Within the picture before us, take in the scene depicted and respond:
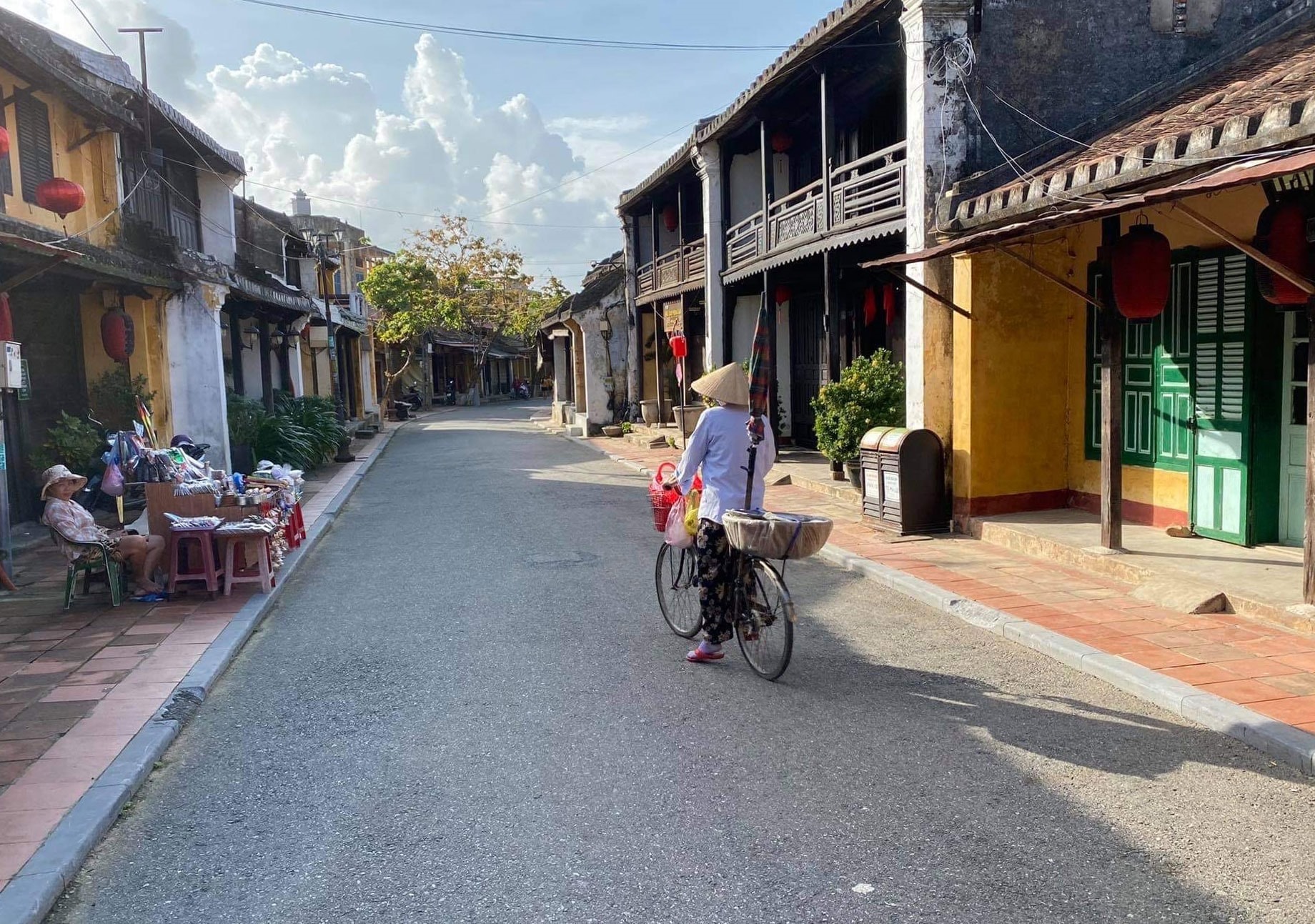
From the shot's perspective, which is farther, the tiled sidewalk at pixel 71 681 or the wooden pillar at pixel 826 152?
the wooden pillar at pixel 826 152

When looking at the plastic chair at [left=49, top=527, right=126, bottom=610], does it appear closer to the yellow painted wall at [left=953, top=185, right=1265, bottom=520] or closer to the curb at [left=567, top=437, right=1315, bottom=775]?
the curb at [left=567, top=437, right=1315, bottom=775]

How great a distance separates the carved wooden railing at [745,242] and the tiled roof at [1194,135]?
7279 millimetres

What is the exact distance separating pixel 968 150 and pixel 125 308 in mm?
11482

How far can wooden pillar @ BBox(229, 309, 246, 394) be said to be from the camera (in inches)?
818

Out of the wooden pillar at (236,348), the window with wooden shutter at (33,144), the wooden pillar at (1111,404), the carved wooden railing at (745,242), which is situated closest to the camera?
the wooden pillar at (1111,404)

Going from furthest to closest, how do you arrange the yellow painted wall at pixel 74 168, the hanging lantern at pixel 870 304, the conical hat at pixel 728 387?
the hanging lantern at pixel 870 304, the yellow painted wall at pixel 74 168, the conical hat at pixel 728 387

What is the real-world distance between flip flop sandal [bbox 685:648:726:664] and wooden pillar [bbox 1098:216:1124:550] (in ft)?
13.0

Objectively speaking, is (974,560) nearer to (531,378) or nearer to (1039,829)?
(1039,829)

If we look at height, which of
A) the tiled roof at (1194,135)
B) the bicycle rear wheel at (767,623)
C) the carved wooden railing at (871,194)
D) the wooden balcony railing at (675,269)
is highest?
the wooden balcony railing at (675,269)

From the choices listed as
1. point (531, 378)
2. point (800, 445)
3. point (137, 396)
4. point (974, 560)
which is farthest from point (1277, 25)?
point (531, 378)

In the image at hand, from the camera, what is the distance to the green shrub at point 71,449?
1119 centimetres

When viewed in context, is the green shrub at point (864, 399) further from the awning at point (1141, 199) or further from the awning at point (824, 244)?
the awning at point (1141, 199)

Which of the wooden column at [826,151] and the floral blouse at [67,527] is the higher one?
the wooden column at [826,151]

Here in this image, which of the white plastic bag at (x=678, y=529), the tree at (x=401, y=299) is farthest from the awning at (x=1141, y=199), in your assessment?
the tree at (x=401, y=299)
